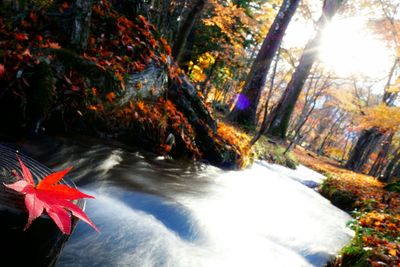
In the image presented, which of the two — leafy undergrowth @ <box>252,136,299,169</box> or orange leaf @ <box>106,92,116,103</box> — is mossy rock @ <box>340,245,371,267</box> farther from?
leafy undergrowth @ <box>252,136,299,169</box>

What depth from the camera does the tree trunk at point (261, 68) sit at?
9.87m

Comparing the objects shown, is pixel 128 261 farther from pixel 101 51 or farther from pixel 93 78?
pixel 101 51

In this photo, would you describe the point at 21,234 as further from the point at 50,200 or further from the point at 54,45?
the point at 54,45

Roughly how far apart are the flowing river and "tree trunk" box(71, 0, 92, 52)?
1.53 metres

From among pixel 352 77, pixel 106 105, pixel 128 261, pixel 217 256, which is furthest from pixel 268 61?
pixel 352 77

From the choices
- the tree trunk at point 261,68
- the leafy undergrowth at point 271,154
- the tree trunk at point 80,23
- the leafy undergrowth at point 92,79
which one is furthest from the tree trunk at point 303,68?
the tree trunk at point 80,23

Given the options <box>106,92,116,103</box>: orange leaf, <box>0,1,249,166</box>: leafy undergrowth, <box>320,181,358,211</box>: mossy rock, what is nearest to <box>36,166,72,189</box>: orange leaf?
<box>0,1,249,166</box>: leafy undergrowth

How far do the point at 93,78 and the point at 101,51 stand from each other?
0.67 metres

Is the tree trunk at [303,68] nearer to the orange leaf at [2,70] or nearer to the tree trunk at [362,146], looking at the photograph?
the tree trunk at [362,146]

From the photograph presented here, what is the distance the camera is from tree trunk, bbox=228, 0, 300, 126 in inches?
388

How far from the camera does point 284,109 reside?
14266mm

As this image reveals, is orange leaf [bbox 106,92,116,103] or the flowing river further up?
orange leaf [bbox 106,92,116,103]

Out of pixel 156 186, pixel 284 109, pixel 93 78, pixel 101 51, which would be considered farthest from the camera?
pixel 284 109

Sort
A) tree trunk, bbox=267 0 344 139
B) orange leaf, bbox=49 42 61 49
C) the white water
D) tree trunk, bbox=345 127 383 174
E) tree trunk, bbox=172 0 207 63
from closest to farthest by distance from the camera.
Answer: the white water → orange leaf, bbox=49 42 61 49 → tree trunk, bbox=172 0 207 63 → tree trunk, bbox=267 0 344 139 → tree trunk, bbox=345 127 383 174
